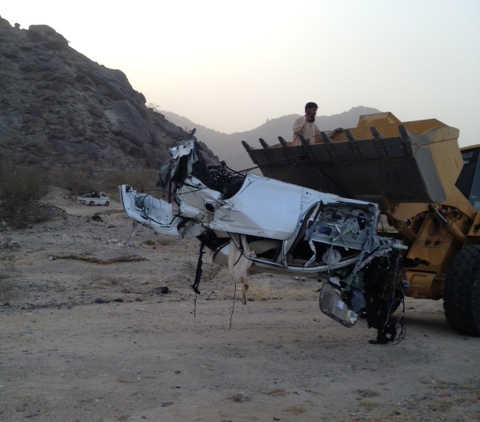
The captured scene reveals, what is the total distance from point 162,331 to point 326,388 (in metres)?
2.82

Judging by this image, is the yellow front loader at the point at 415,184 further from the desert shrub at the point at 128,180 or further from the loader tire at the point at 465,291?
the desert shrub at the point at 128,180

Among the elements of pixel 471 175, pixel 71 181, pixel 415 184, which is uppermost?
pixel 471 175

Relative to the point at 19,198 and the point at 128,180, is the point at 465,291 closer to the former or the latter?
the point at 19,198

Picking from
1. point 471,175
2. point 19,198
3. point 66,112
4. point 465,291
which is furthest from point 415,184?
point 66,112

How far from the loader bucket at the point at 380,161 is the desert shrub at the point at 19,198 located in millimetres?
13533

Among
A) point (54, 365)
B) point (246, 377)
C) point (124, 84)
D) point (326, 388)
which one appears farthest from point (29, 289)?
point (124, 84)

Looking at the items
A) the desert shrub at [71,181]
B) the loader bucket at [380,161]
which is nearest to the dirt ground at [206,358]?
the loader bucket at [380,161]

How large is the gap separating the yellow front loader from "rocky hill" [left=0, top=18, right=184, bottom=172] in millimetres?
35440

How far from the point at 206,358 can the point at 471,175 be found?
212 inches

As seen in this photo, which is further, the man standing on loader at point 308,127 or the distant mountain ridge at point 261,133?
the distant mountain ridge at point 261,133

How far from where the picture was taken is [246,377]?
6.02 meters

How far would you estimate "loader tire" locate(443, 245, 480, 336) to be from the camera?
7953 mm

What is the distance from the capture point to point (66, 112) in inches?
1925

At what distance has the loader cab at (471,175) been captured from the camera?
942cm
